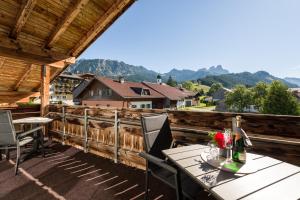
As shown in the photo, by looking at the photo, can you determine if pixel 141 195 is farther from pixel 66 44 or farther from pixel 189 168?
pixel 66 44

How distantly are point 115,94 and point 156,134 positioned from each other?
21.4 metres

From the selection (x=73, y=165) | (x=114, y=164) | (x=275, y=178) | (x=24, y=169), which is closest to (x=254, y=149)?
(x=275, y=178)

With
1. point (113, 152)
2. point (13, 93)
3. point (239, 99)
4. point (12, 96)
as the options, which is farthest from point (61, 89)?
point (113, 152)

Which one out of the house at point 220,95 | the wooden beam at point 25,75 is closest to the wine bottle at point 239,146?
the wooden beam at point 25,75

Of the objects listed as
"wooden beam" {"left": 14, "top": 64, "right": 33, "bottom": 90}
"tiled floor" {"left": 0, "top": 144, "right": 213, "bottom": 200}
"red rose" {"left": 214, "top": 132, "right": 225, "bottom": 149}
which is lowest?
"tiled floor" {"left": 0, "top": 144, "right": 213, "bottom": 200}

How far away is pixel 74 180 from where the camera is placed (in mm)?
3150

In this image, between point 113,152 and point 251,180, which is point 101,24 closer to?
point 113,152

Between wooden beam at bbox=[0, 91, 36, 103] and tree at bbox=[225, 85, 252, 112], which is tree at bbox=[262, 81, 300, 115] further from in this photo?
wooden beam at bbox=[0, 91, 36, 103]

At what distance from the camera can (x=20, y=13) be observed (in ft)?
14.2

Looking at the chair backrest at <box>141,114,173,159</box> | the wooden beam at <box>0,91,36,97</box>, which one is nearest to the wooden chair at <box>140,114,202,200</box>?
the chair backrest at <box>141,114,173,159</box>

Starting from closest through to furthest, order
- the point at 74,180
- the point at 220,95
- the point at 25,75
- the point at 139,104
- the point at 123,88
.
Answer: the point at 74,180, the point at 25,75, the point at 123,88, the point at 139,104, the point at 220,95

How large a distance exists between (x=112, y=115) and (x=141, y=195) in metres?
1.87

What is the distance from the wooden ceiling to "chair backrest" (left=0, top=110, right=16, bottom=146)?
2263 mm

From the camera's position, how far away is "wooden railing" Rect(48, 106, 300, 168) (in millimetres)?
2115
